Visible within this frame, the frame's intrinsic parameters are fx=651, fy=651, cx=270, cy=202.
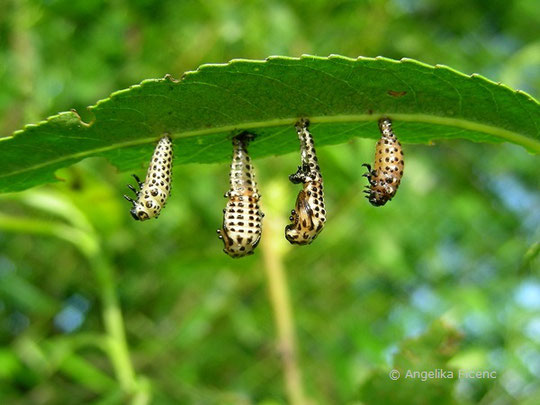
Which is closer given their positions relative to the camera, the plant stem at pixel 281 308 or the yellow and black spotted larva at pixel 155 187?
the yellow and black spotted larva at pixel 155 187

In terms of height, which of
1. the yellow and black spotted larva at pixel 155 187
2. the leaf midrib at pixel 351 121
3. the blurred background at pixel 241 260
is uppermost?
the blurred background at pixel 241 260

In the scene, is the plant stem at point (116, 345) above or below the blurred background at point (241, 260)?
below

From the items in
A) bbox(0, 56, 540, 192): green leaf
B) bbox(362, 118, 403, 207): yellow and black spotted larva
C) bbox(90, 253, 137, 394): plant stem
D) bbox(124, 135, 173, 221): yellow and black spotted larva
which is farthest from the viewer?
bbox(90, 253, 137, 394): plant stem

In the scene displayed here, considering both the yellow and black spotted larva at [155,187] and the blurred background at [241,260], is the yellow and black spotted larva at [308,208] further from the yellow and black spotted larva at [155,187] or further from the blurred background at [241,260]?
the blurred background at [241,260]

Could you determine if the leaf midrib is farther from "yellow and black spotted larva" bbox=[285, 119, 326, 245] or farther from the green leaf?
"yellow and black spotted larva" bbox=[285, 119, 326, 245]

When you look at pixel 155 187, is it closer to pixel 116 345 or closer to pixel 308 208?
pixel 308 208

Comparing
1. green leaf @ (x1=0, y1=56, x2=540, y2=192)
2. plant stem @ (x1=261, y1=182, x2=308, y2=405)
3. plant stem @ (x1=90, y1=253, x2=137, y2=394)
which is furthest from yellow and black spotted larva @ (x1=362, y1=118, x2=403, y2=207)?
plant stem @ (x1=90, y1=253, x2=137, y2=394)

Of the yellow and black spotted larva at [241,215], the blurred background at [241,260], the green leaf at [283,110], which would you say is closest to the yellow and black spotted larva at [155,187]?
the green leaf at [283,110]

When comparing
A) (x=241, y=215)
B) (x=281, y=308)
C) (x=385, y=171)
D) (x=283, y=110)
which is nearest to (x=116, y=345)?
(x=281, y=308)
